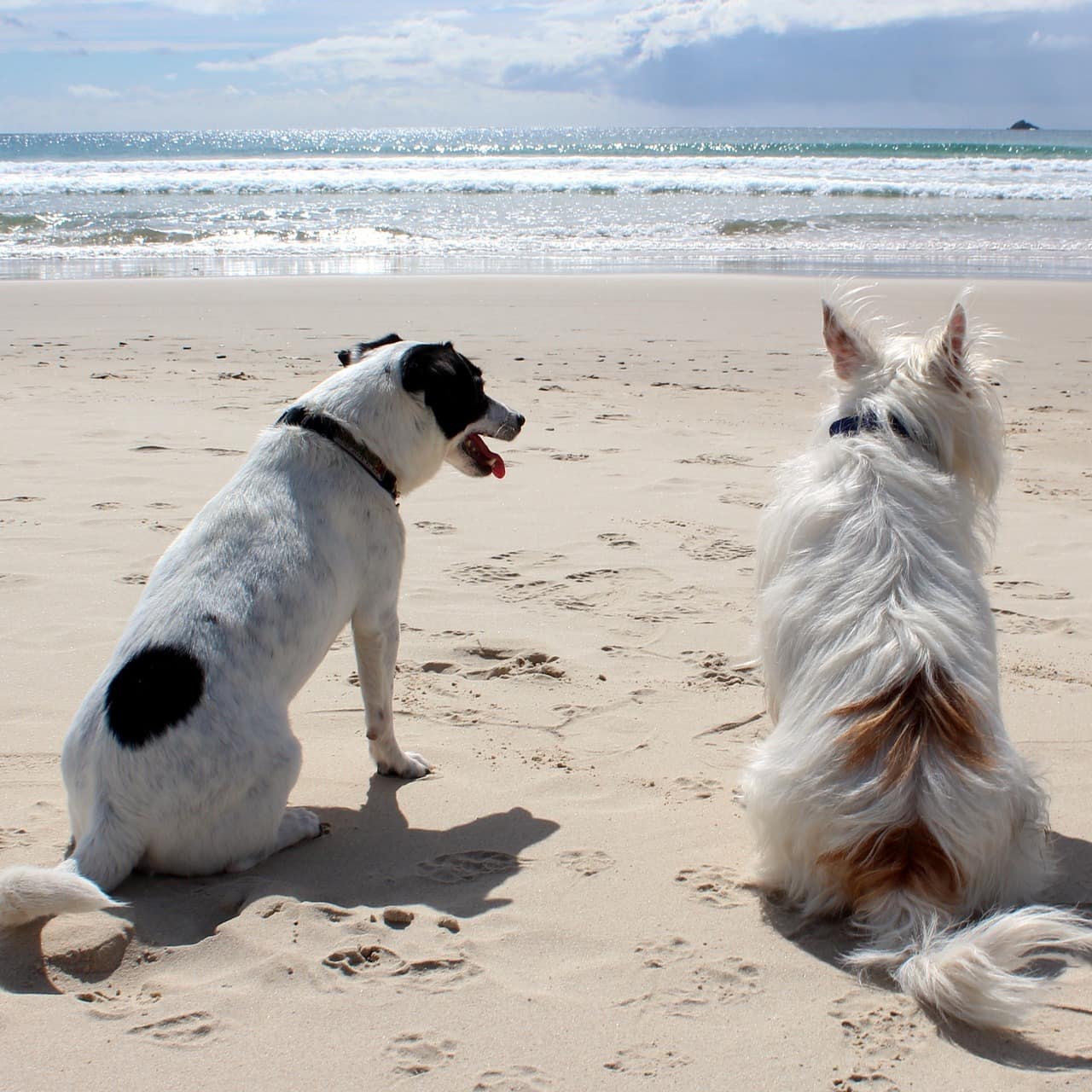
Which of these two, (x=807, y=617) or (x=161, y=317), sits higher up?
(x=161, y=317)

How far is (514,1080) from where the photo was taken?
222 centimetres

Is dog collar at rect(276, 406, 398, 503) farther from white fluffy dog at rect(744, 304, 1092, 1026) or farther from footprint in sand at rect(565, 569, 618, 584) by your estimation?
footprint in sand at rect(565, 569, 618, 584)

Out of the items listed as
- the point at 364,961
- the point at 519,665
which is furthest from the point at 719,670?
the point at 364,961

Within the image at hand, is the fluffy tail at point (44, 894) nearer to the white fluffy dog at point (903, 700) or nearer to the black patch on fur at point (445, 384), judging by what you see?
the white fluffy dog at point (903, 700)

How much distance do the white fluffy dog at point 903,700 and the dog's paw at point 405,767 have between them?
125 centimetres

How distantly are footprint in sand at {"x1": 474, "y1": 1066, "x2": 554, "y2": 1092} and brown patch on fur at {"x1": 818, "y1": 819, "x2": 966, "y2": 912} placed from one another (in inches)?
37.4

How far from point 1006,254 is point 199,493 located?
1655cm

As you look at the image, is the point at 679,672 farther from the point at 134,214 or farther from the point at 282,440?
the point at 134,214

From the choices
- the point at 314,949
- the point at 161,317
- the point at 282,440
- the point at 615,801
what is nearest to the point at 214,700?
the point at 314,949

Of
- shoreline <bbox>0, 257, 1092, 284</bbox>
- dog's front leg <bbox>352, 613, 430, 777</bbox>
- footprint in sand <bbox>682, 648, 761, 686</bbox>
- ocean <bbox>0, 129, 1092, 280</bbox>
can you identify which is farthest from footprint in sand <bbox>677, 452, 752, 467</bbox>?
ocean <bbox>0, 129, 1092, 280</bbox>

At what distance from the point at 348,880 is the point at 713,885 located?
103 centimetres

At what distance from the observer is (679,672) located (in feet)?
14.3

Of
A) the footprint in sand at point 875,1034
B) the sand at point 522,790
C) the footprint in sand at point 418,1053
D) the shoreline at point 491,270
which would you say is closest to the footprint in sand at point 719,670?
the sand at point 522,790

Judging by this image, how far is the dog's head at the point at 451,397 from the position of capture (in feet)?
12.3
